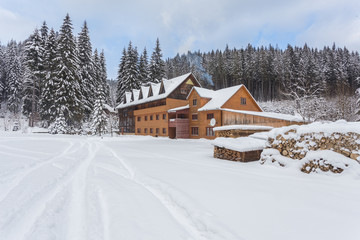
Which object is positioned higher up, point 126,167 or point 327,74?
point 327,74

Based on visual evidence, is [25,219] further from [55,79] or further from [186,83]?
[55,79]

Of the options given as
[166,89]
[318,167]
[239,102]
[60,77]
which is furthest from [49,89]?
[318,167]

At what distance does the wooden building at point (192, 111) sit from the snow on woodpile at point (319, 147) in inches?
552

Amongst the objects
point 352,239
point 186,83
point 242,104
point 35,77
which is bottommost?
point 352,239

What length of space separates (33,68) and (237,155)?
4561 cm

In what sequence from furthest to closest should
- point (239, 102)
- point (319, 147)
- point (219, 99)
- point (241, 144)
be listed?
point (239, 102)
point (219, 99)
point (241, 144)
point (319, 147)

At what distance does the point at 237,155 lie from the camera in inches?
382

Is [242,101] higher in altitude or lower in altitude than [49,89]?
lower

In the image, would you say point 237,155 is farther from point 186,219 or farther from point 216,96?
point 216,96

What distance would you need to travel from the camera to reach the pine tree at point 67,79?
110ft

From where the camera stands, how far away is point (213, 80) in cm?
7975

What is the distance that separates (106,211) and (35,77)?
4681 centimetres

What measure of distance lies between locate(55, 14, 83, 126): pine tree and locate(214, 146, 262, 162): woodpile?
107 ft

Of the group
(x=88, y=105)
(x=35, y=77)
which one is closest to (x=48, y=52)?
(x=35, y=77)
